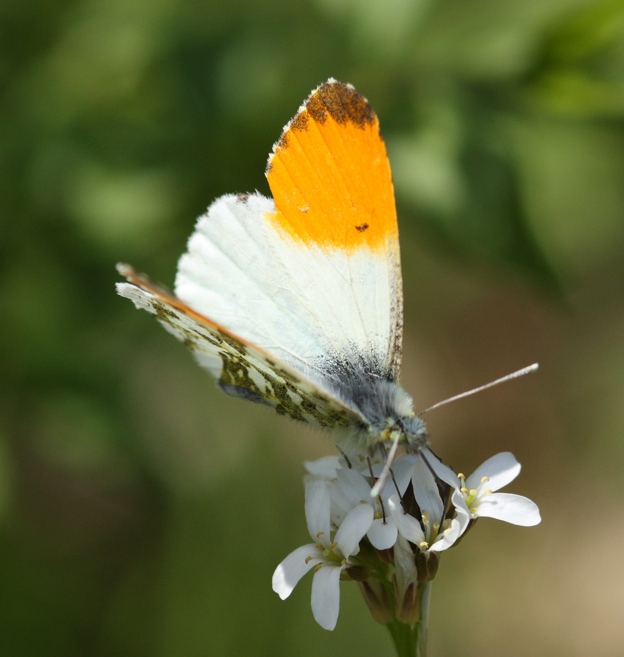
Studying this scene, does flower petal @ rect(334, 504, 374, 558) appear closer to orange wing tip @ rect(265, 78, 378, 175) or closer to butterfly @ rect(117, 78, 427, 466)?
butterfly @ rect(117, 78, 427, 466)

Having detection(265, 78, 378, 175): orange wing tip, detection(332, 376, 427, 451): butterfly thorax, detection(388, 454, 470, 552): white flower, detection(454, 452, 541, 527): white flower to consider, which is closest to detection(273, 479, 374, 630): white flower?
detection(388, 454, 470, 552): white flower

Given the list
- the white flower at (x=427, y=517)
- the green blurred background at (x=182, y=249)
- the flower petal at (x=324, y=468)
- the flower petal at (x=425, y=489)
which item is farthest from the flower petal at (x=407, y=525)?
the green blurred background at (x=182, y=249)

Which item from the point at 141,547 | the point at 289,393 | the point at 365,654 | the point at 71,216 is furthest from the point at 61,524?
the point at 289,393

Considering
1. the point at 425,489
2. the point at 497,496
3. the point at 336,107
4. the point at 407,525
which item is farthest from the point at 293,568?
the point at 336,107

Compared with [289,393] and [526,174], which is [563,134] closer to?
[526,174]

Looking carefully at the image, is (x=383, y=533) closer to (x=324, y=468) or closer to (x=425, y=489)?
(x=425, y=489)

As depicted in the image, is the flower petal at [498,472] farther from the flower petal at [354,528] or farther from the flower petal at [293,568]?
Result: the flower petal at [293,568]
